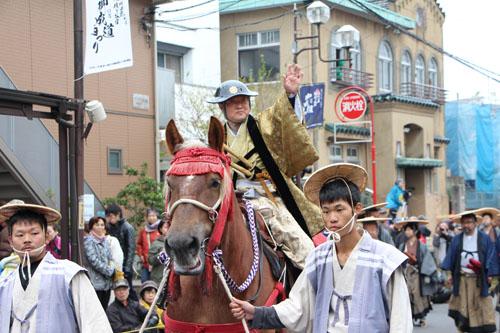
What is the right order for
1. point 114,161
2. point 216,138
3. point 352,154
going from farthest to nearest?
point 352,154
point 114,161
point 216,138

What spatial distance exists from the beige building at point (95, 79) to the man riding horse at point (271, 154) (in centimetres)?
1022

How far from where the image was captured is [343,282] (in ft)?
16.1

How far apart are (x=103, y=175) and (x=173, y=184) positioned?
50.6ft

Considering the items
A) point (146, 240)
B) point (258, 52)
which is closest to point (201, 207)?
point (146, 240)

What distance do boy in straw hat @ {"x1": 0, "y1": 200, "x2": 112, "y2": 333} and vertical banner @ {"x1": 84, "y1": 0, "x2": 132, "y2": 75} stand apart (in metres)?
6.14

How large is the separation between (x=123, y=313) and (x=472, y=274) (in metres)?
6.00

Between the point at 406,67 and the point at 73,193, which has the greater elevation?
the point at 406,67

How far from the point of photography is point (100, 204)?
760 inches

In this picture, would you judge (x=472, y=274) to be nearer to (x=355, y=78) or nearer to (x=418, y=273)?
(x=418, y=273)

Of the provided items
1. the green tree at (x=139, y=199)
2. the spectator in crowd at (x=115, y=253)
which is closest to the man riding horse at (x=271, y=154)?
the spectator in crowd at (x=115, y=253)

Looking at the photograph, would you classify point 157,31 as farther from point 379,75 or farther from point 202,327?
point 202,327

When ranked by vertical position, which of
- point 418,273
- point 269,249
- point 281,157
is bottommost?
point 418,273

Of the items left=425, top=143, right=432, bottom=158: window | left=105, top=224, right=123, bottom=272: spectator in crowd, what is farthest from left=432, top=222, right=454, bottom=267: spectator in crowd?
left=425, top=143, right=432, bottom=158: window

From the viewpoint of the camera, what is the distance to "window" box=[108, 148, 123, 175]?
20.7 metres
